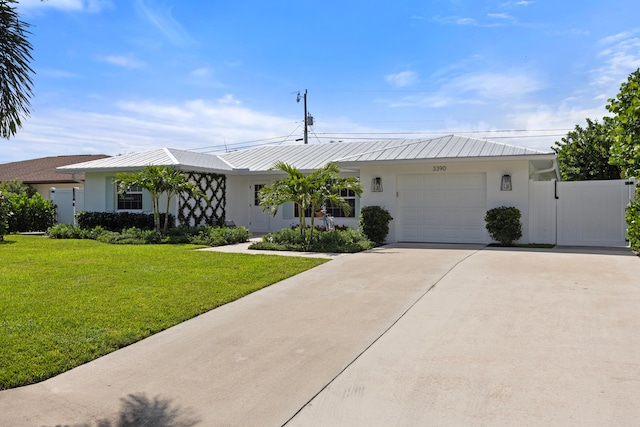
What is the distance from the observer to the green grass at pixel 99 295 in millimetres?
4562

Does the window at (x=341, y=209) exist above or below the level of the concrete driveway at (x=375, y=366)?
above

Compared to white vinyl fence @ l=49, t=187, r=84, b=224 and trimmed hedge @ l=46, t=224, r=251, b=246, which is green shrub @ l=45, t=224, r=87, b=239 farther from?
white vinyl fence @ l=49, t=187, r=84, b=224

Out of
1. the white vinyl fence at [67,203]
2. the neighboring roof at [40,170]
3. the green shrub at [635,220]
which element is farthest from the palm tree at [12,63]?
the neighboring roof at [40,170]

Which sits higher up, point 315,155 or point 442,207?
point 315,155

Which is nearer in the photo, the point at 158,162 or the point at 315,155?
the point at 158,162

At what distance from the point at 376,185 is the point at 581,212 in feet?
19.1

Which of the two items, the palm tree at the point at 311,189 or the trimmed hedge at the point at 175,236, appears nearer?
the palm tree at the point at 311,189

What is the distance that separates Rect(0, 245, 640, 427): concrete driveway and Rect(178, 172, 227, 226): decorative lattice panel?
1179 cm

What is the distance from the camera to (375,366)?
4254mm

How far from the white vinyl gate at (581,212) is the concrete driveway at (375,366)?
687 centimetres

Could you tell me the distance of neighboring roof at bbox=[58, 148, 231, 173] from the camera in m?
18.0

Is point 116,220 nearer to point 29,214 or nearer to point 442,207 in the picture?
point 29,214

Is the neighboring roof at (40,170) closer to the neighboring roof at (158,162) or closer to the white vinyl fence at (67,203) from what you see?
the white vinyl fence at (67,203)

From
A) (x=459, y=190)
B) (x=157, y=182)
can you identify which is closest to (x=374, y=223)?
(x=459, y=190)
